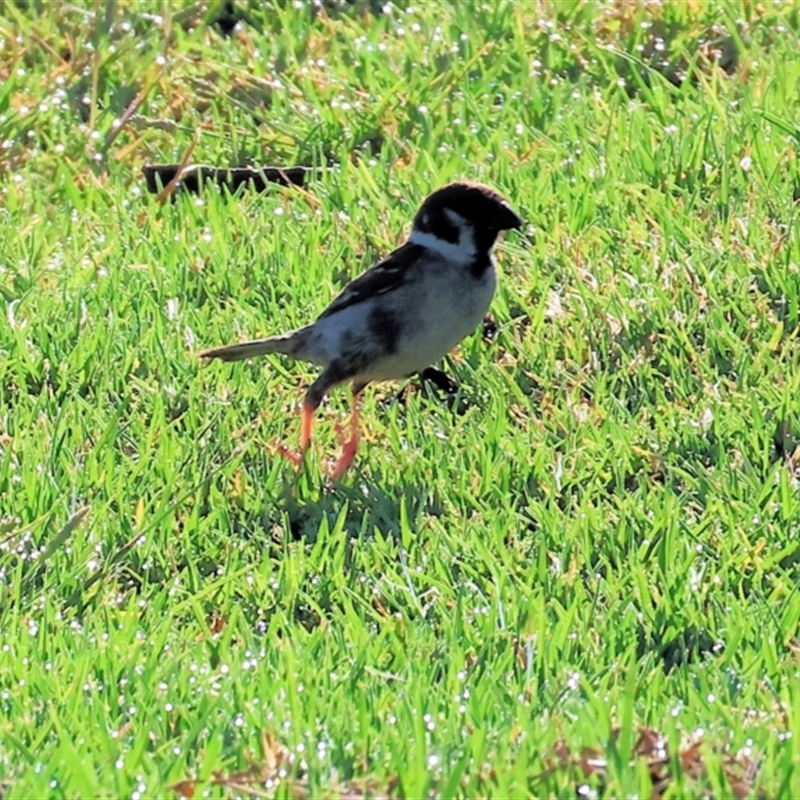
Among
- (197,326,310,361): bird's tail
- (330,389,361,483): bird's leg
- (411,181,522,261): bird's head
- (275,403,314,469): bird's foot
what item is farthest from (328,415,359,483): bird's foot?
(411,181,522,261): bird's head

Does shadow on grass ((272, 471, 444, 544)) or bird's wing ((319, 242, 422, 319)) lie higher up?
bird's wing ((319, 242, 422, 319))

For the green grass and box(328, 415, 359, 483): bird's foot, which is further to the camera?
box(328, 415, 359, 483): bird's foot

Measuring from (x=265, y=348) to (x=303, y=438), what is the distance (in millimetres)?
374

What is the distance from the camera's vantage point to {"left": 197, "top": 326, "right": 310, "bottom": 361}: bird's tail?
5.74 m

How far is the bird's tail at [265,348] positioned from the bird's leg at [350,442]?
9.1 inches

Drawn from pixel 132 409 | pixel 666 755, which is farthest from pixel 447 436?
pixel 666 755

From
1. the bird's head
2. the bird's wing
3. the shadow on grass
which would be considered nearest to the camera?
the shadow on grass

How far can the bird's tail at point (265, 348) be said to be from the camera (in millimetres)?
5742

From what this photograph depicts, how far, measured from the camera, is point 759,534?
496cm

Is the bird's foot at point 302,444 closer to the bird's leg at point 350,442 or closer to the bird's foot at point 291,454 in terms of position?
the bird's foot at point 291,454

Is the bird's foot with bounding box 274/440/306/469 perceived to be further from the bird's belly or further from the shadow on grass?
the bird's belly

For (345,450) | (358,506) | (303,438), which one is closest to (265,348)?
(303,438)

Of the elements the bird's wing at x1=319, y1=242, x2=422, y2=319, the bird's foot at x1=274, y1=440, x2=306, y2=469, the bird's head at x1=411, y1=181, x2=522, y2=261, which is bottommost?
the bird's foot at x1=274, y1=440, x2=306, y2=469

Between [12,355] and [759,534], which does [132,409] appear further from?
[759,534]
